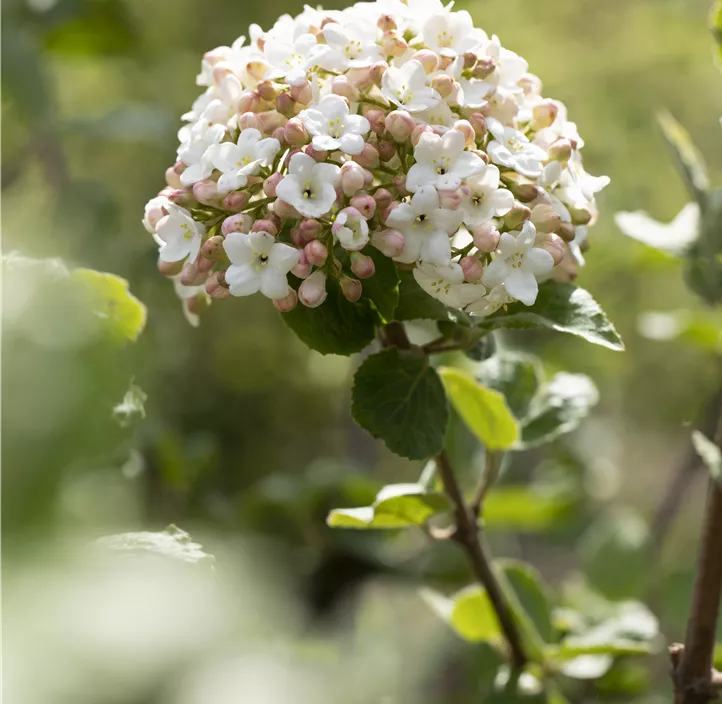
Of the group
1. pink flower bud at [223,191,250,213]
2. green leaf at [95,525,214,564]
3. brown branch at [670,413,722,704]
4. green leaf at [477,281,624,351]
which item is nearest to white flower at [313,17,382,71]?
pink flower bud at [223,191,250,213]

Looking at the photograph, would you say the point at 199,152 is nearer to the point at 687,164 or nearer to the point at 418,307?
the point at 418,307

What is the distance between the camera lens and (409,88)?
605 mm

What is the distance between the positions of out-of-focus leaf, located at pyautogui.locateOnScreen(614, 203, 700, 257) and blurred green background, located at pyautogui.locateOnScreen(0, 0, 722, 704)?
0.16 m

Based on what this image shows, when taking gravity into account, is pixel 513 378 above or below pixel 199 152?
below

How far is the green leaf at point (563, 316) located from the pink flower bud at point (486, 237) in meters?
0.06

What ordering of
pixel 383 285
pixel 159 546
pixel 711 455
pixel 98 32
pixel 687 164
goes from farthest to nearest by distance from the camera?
pixel 98 32
pixel 687 164
pixel 711 455
pixel 383 285
pixel 159 546

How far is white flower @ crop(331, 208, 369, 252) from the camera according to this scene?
22.2 inches

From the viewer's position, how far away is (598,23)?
8.29 ft

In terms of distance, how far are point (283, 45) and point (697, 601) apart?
1.88 ft

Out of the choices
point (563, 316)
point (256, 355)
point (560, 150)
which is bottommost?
point (256, 355)

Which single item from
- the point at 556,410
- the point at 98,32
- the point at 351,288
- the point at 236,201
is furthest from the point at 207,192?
the point at 98,32

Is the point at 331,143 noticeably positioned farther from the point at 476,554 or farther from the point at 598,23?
the point at 598,23

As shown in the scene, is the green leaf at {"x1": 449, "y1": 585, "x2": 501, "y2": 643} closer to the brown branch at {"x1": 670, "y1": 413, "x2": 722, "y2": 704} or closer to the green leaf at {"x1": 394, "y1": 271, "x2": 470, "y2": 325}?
the brown branch at {"x1": 670, "y1": 413, "x2": 722, "y2": 704}

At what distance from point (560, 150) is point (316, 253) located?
21 cm
